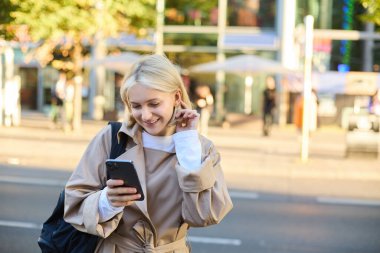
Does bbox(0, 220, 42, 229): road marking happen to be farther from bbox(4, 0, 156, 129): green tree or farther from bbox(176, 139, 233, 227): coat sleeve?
bbox(4, 0, 156, 129): green tree

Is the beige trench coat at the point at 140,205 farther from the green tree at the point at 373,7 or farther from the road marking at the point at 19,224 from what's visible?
the green tree at the point at 373,7

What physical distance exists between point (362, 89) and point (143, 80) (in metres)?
26.7

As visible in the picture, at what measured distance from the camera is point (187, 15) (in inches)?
1183

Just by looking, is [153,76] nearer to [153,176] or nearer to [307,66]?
[153,176]

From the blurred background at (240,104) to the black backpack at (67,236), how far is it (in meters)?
4.56

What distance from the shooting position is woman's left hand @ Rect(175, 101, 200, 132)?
2.78m

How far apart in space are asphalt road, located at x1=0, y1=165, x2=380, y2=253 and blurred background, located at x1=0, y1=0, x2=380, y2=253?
2 centimetres

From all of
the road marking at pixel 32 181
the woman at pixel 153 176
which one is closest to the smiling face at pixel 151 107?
the woman at pixel 153 176

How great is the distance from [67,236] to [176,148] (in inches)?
21.3

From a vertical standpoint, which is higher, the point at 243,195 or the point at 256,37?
the point at 256,37

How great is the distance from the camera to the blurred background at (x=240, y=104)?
919 centimetres

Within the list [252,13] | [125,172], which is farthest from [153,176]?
[252,13]

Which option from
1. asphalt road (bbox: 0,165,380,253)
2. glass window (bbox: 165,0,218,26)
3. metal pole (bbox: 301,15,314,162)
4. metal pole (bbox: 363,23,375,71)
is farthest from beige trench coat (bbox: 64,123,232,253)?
metal pole (bbox: 363,23,375,71)

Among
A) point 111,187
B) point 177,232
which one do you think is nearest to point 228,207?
point 177,232
